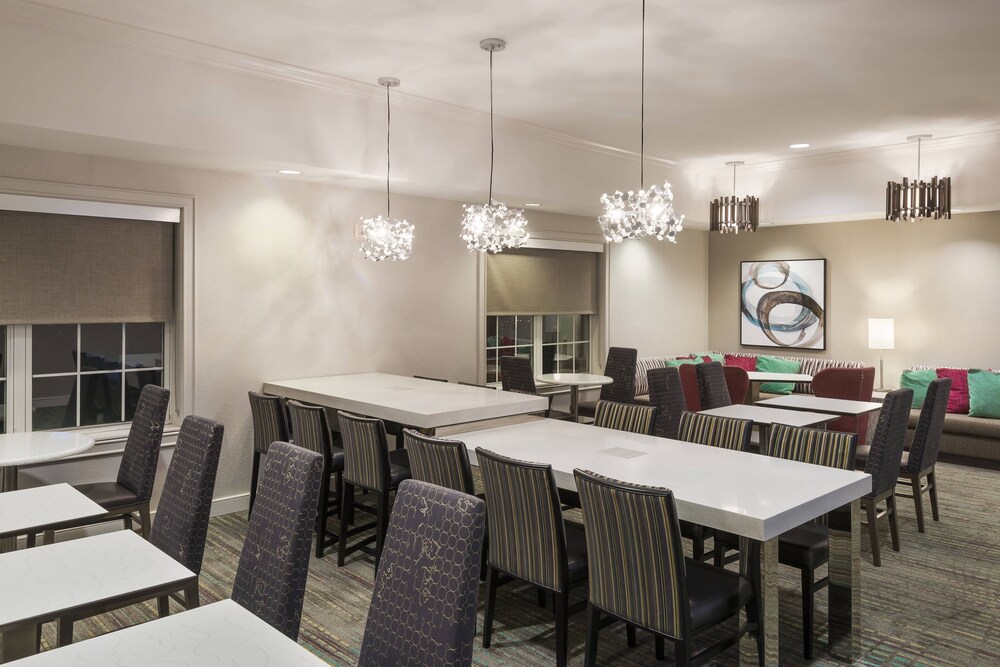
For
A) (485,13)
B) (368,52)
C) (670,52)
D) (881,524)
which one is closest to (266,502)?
(485,13)

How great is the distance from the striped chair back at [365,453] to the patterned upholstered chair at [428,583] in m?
1.80

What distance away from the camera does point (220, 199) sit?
4.84m

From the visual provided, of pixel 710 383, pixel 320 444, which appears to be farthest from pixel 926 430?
pixel 320 444

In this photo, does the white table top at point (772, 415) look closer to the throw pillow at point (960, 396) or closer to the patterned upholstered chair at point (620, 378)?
the patterned upholstered chair at point (620, 378)

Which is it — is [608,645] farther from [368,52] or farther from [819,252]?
[819,252]

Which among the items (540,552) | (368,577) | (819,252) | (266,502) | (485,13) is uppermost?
(485,13)

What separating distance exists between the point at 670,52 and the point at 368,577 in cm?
338

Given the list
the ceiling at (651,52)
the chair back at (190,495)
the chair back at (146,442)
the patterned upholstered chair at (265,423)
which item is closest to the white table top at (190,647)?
the chair back at (190,495)

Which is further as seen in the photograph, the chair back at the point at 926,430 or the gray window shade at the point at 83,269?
the chair back at the point at 926,430

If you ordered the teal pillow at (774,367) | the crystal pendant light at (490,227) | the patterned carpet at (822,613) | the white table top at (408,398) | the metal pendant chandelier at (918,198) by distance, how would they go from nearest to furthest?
the patterned carpet at (822,613)
the white table top at (408,398)
the crystal pendant light at (490,227)
the metal pendant chandelier at (918,198)
the teal pillow at (774,367)

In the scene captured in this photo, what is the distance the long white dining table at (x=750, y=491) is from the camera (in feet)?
7.75

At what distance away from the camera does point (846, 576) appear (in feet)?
9.34

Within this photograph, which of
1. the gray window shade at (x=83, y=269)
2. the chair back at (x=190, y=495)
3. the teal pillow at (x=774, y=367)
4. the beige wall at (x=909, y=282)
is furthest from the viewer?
the teal pillow at (x=774, y=367)

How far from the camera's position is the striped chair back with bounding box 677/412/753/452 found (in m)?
3.48
